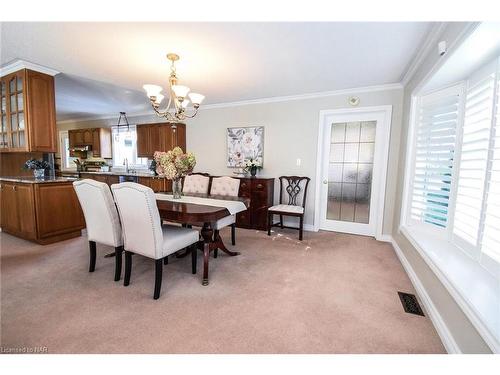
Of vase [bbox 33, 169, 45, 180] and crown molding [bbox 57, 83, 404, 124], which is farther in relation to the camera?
vase [bbox 33, 169, 45, 180]

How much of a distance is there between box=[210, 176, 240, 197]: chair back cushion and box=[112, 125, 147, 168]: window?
10.8 ft

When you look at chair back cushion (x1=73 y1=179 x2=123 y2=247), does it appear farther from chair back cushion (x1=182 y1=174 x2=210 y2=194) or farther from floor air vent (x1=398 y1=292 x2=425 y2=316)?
floor air vent (x1=398 y1=292 x2=425 y2=316)

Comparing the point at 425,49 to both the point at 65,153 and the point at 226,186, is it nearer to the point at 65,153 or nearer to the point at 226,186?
the point at 226,186

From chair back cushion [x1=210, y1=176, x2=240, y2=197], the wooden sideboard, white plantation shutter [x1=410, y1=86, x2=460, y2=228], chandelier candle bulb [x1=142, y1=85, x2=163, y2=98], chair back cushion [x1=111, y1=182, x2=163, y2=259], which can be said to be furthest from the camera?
the wooden sideboard

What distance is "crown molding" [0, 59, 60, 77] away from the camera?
2859 millimetres

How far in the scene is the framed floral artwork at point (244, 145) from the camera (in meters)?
4.23

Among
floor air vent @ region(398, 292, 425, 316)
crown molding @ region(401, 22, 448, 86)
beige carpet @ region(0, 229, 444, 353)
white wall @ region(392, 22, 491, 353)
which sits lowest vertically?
beige carpet @ region(0, 229, 444, 353)

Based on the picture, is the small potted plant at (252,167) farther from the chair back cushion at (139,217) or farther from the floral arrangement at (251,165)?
the chair back cushion at (139,217)

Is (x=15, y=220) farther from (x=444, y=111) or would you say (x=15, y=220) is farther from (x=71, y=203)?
(x=444, y=111)

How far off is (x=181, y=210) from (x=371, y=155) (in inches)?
119

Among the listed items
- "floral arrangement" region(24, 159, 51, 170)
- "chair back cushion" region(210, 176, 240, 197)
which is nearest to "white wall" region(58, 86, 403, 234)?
"chair back cushion" region(210, 176, 240, 197)

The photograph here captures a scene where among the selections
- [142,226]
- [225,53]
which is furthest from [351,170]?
[142,226]

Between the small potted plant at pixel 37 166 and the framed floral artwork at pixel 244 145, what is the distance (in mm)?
2971

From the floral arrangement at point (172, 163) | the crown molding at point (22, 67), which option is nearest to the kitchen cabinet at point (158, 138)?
the crown molding at point (22, 67)
